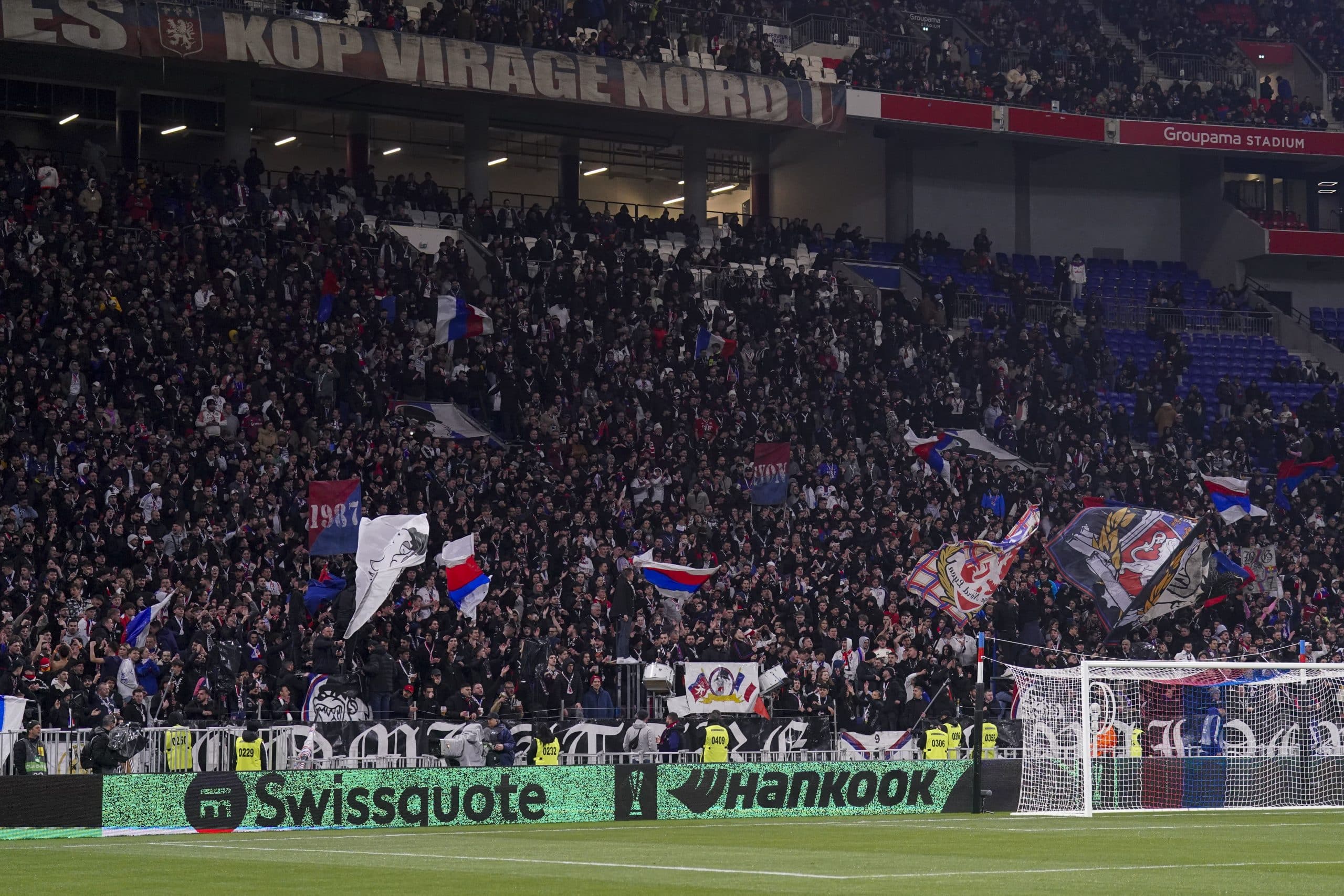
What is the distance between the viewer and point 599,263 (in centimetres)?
3991

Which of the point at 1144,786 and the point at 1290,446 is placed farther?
the point at 1290,446

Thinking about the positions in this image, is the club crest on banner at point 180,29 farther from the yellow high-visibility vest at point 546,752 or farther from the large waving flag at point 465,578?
the yellow high-visibility vest at point 546,752

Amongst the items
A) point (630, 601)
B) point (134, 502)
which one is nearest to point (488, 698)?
point (630, 601)

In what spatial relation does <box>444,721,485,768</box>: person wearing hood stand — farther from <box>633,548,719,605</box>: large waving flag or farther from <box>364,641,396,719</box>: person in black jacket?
<box>633,548,719,605</box>: large waving flag

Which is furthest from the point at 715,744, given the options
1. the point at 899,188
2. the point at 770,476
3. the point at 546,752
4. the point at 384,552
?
the point at 899,188

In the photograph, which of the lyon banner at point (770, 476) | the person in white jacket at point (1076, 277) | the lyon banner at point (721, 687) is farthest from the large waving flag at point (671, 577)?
the person in white jacket at point (1076, 277)

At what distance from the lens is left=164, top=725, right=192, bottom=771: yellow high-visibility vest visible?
75.8 feet

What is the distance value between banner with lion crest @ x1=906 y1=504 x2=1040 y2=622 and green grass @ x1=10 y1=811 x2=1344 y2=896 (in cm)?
779

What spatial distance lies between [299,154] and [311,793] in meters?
29.0

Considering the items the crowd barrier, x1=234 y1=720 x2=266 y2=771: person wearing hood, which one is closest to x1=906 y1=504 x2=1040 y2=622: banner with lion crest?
the crowd barrier

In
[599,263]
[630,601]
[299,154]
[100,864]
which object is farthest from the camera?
[299,154]

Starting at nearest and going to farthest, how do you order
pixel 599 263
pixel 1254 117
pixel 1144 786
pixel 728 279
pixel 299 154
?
pixel 1144 786
pixel 599 263
pixel 728 279
pixel 299 154
pixel 1254 117

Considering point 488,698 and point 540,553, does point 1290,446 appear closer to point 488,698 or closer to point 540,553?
point 540,553

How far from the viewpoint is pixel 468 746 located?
82.2 feet
